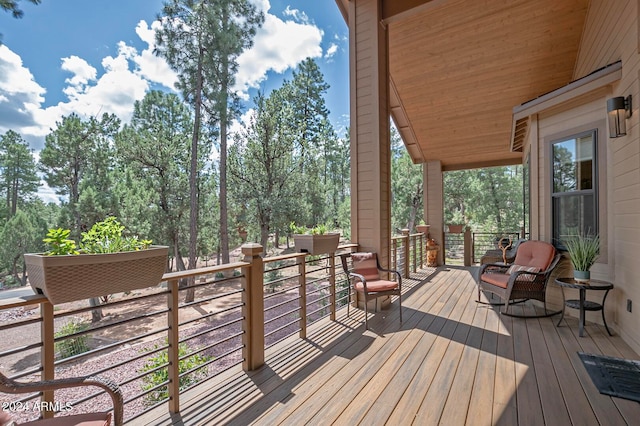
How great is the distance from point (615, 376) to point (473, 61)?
533cm

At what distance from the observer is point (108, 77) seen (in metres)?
13.8

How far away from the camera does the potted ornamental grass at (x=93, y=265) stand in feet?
3.98

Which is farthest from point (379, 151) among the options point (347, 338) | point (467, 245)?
point (467, 245)

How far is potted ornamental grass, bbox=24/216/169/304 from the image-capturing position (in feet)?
3.98

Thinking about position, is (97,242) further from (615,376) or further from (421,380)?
(615,376)

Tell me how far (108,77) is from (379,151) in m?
15.5

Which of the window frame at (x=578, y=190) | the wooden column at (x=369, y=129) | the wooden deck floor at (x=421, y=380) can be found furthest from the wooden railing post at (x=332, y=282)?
the window frame at (x=578, y=190)

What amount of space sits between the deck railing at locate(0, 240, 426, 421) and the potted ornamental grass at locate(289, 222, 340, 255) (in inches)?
4.6

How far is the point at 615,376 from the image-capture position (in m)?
1.38

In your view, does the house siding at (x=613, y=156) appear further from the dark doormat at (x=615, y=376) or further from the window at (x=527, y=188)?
the dark doormat at (x=615, y=376)

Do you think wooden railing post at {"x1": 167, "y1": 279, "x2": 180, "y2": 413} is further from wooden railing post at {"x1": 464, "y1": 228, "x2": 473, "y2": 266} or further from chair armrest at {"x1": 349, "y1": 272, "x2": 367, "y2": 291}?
wooden railing post at {"x1": 464, "y1": 228, "x2": 473, "y2": 266}

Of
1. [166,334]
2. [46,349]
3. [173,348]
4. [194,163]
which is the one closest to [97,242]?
[46,349]

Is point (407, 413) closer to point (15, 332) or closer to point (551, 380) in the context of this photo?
point (551, 380)

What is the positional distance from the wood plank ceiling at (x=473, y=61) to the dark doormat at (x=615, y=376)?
172 inches
